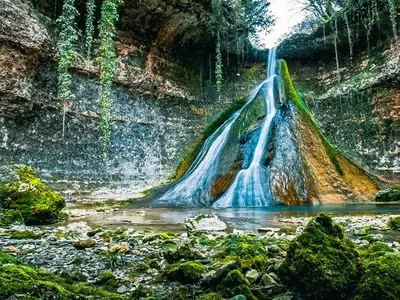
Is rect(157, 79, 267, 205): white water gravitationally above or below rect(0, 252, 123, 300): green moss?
above

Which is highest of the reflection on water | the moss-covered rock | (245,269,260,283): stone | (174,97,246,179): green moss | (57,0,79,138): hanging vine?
(57,0,79,138): hanging vine

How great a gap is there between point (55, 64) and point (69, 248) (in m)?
9.67

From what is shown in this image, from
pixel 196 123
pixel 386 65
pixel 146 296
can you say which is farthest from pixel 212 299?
pixel 386 65

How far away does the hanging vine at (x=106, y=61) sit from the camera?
12164 millimetres

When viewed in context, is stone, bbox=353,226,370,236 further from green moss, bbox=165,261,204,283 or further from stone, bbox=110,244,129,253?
stone, bbox=110,244,129,253

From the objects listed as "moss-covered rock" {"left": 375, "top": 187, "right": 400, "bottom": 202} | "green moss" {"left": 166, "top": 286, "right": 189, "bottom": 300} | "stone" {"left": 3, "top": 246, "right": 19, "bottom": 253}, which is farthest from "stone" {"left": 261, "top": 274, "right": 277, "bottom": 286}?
"moss-covered rock" {"left": 375, "top": 187, "right": 400, "bottom": 202}

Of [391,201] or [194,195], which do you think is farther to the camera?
[194,195]

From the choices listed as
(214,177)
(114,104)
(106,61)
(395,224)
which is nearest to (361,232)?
(395,224)

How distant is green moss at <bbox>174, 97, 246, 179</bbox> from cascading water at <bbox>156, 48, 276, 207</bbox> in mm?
415

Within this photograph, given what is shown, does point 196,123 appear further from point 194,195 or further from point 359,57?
point 359,57

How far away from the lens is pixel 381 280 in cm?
171

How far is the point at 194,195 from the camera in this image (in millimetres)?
11031

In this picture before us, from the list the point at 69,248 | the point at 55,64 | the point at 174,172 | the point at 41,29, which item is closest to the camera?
the point at 69,248

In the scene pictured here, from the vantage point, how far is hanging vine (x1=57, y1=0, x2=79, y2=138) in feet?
36.6
